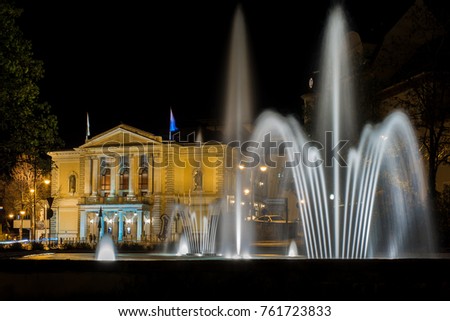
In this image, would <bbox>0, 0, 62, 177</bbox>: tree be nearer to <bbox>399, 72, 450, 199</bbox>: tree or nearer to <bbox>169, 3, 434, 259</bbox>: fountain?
<bbox>169, 3, 434, 259</bbox>: fountain

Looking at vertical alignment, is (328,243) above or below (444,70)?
below

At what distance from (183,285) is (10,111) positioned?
15.2 meters

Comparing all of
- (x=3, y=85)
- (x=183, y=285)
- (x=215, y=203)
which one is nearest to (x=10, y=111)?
(x=3, y=85)

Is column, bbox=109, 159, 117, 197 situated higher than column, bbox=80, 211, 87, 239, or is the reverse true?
column, bbox=109, 159, 117, 197

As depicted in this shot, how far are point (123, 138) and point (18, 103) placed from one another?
49073mm

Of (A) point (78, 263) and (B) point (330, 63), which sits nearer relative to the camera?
(A) point (78, 263)

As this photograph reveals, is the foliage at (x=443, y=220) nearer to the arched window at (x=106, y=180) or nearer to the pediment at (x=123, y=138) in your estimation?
the pediment at (x=123, y=138)

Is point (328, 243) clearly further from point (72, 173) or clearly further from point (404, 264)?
point (72, 173)

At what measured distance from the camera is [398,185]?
29.8 meters

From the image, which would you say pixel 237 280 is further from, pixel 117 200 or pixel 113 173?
pixel 113 173

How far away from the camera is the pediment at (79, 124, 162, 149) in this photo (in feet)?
239

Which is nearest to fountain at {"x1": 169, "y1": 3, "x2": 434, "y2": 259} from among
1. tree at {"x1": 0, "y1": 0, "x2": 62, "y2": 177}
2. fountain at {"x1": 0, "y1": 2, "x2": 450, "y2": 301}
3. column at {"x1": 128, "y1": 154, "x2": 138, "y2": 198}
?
fountain at {"x1": 0, "y1": 2, "x2": 450, "y2": 301}

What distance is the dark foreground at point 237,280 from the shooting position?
1266 cm
